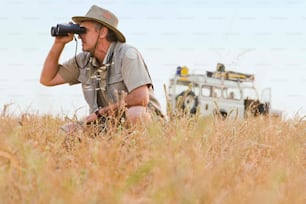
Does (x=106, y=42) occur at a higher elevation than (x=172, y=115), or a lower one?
higher

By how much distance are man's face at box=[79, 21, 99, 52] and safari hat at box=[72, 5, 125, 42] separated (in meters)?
0.04

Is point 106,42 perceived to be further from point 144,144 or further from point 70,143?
point 144,144

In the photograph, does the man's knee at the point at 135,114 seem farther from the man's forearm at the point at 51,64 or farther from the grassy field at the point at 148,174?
the man's forearm at the point at 51,64

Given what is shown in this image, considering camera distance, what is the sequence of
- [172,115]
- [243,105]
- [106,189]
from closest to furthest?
[106,189] → [172,115] → [243,105]

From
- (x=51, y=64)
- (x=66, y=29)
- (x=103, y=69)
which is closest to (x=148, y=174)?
(x=103, y=69)

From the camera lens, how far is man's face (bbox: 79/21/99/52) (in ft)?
15.9

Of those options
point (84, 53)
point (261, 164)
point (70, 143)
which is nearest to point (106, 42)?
point (84, 53)

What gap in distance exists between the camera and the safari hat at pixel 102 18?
16.0 feet

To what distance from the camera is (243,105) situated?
1526cm

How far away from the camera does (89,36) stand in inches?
193

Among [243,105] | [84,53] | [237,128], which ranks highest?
[84,53]

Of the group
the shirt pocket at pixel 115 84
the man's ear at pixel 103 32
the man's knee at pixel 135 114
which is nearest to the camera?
the man's knee at pixel 135 114

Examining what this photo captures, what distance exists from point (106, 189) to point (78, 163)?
2.51ft

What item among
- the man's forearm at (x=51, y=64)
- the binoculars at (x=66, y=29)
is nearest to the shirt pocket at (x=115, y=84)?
the binoculars at (x=66, y=29)
